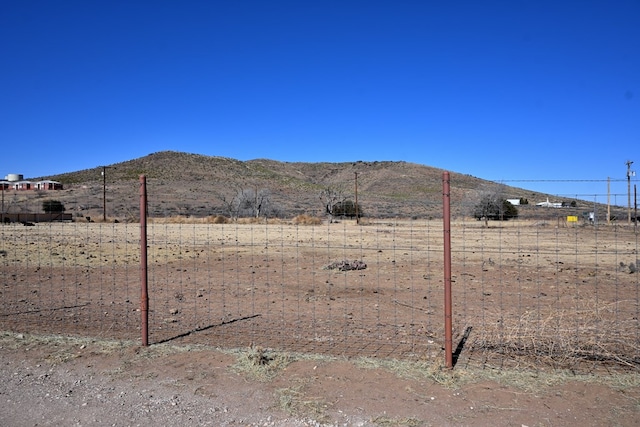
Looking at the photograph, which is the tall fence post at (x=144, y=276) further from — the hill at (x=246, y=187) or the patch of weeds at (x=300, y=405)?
the hill at (x=246, y=187)

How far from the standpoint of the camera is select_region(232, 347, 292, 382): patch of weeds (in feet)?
18.8

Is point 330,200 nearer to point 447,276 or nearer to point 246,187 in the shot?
point 246,187

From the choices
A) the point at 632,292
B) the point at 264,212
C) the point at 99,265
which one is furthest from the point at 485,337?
the point at 264,212

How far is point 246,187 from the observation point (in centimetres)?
8494

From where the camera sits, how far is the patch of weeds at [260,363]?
5.72 metres

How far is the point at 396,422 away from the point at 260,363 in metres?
1.97

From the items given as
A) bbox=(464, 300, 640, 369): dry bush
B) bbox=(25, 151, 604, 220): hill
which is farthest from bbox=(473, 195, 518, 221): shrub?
bbox=(464, 300, 640, 369): dry bush

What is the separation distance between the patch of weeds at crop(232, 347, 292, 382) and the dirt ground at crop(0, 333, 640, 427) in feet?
0.04

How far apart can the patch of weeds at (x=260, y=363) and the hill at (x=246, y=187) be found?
37.0m

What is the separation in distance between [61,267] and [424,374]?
12.0 m

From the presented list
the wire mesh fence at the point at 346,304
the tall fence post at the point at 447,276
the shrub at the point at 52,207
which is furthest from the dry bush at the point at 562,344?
the shrub at the point at 52,207

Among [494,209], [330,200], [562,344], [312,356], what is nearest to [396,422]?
[312,356]

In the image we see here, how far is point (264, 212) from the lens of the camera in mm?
53125

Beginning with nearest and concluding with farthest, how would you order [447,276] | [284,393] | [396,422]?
1. [396,422]
2. [284,393]
3. [447,276]
